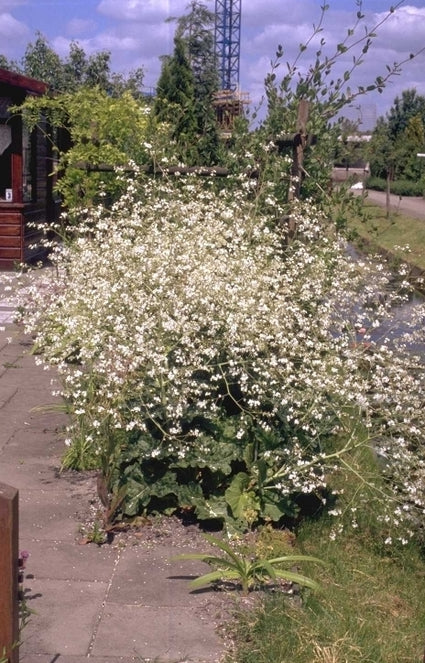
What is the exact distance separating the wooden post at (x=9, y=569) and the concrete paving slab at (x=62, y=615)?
0.95 m

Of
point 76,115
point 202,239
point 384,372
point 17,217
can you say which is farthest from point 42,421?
point 17,217

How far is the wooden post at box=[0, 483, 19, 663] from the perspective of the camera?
2.63 meters

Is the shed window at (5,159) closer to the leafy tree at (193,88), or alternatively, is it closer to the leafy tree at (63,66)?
the leafy tree at (193,88)

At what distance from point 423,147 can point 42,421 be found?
3288 centimetres

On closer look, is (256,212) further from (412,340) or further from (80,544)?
(80,544)

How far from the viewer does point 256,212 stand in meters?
6.66

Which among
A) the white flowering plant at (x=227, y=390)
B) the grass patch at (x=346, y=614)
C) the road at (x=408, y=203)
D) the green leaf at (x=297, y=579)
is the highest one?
the white flowering plant at (x=227, y=390)

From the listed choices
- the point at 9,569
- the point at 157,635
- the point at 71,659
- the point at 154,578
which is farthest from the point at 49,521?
the point at 9,569

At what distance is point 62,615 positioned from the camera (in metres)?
3.98

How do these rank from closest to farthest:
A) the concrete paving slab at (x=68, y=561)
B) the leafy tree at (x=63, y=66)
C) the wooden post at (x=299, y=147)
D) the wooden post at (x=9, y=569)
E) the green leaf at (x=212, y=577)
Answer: the wooden post at (x=9, y=569) < the green leaf at (x=212, y=577) < the concrete paving slab at (x=68, y=561) < the wooden post at (x=299, y=147) < the leafy tree at (x=63, y=66)

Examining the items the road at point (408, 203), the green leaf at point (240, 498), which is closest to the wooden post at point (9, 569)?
the green leaf at point (240, 498)

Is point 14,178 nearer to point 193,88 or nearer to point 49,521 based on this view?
point 193,88

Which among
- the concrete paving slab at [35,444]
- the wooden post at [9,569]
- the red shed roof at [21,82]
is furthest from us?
the red shed roof at [21,82]

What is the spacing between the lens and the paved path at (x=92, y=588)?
3.73 metres
